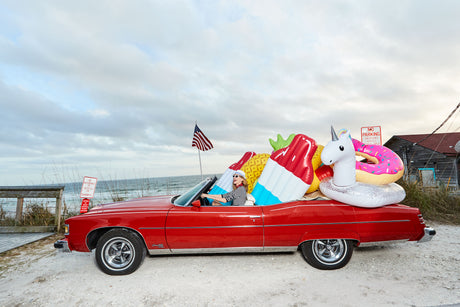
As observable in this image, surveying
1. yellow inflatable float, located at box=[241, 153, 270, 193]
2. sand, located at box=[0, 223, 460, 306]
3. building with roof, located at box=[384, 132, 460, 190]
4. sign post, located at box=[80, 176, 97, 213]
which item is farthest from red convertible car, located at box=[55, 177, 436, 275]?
building with roof, located at box=[384, 132, 460, 190]

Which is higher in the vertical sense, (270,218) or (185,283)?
(270,218)

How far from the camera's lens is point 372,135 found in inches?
234

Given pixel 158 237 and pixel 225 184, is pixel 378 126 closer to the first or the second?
pixel 225 184

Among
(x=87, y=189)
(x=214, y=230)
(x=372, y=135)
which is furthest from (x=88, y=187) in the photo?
(x=372, y=135)

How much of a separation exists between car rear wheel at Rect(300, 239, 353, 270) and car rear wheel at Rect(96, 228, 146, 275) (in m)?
2.26

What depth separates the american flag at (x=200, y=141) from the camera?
7.73 m

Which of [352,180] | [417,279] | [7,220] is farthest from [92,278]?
[7,220]

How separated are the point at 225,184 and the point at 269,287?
2436 mm

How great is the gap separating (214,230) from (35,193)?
5.54 meters

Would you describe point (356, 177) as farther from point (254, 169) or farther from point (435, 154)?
point (435, 154)

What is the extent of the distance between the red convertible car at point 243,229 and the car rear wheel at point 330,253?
0.04 feet

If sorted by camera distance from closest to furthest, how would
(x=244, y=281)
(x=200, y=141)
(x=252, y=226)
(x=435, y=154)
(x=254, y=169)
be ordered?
(x=244, y=281), (x=252, y=226), (x=254, y=169), (x=200, y=141), (x=435, y=154)

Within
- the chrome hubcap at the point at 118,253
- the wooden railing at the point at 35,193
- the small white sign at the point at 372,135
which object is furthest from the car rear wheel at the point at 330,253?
the wooden railing at the point at 35,193

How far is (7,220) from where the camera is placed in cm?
622
